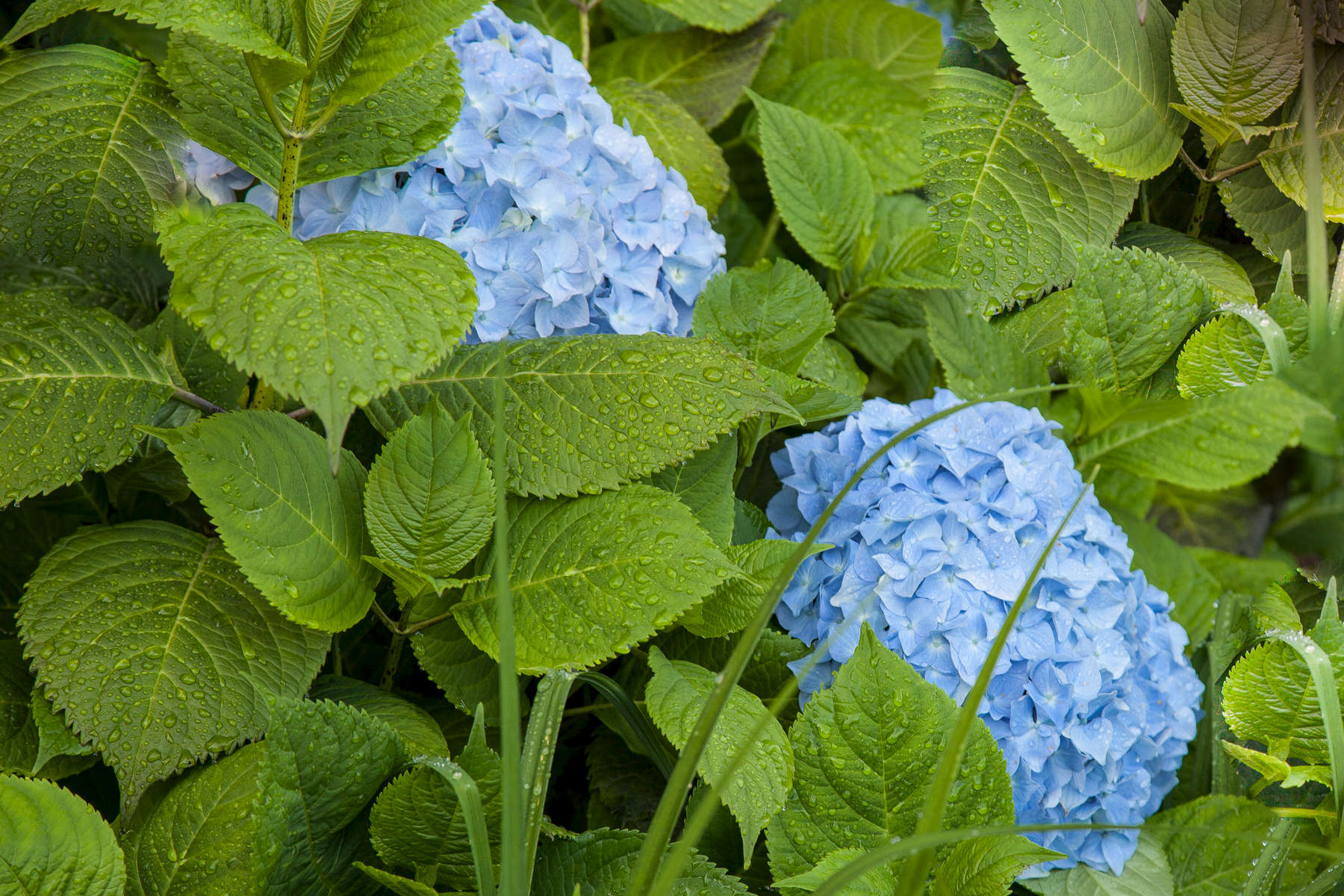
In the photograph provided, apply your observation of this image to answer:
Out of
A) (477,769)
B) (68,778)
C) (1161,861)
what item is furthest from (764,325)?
(68,778)

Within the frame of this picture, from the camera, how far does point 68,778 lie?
931 mm

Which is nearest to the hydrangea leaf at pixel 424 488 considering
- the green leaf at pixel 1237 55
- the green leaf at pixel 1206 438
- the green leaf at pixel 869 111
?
the green leaf at pixel 1206 438

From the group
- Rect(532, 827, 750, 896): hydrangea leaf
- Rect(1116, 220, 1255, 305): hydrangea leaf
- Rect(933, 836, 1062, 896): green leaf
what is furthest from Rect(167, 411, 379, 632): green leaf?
Rect(1116, 220, 1255, 305): hydrangea leaf

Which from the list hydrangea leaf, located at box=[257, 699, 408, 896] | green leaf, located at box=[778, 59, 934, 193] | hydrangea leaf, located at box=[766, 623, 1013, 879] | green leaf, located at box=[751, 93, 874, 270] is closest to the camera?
hydrangea leaf, located at box=[257, 699, 408, 896]

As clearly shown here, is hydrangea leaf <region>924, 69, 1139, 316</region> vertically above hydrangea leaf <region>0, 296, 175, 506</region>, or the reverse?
hydrangea leaf <region>924, 69, 1139, 316</region>

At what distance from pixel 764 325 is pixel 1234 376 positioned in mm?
472

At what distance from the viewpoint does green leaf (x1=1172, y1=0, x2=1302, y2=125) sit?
3.41 ft

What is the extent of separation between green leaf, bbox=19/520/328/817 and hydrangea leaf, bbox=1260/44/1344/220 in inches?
41.8

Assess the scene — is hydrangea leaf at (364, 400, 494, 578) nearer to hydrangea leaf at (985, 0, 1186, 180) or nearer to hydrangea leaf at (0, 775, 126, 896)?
hydrangea leaf at (0, 775, 126, 896)

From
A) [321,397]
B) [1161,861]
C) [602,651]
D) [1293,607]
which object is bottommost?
[1161,861]

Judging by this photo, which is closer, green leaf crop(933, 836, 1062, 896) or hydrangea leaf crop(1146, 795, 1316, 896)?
green leaf crop(933, 836, 1062, 896)

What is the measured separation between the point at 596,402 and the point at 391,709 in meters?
0.32

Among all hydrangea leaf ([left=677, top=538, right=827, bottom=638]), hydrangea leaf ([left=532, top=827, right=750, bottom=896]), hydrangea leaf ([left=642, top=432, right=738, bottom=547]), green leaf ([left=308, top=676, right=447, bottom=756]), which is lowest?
hydrangea leaf ([left=532, top=827, right=750, bottom=896])

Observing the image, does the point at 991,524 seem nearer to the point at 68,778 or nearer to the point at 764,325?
the point at 764,325
